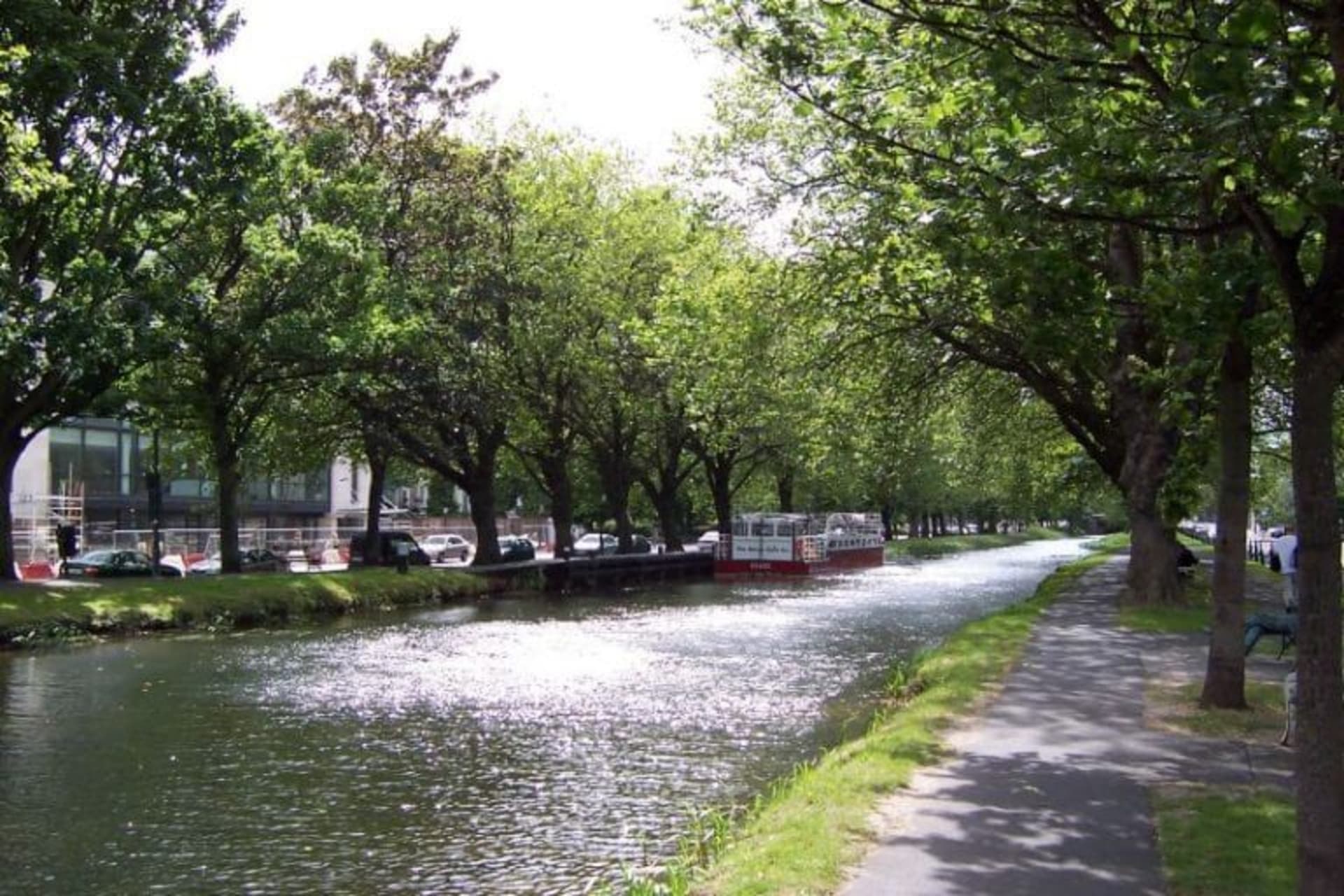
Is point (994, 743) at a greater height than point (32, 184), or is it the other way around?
point (32, 184)

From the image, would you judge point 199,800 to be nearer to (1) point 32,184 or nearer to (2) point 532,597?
(1) point 32,184

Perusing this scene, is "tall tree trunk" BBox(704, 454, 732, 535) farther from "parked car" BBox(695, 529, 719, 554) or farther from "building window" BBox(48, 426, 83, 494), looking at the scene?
"building window" BBox(48, 426, 83, 494)

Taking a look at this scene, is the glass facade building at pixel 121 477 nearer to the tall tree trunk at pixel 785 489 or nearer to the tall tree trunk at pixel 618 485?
the tall tree trunk at pixel 618 485

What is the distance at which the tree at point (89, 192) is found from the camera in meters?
22.7

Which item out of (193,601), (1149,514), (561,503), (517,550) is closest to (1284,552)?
(1149,514)

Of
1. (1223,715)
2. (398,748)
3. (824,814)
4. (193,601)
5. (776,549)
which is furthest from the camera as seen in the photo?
(776,549)

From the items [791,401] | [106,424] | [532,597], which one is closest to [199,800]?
[791,401]

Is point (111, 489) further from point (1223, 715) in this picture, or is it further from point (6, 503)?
point (1223, 715)

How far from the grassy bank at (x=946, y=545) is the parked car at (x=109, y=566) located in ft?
149

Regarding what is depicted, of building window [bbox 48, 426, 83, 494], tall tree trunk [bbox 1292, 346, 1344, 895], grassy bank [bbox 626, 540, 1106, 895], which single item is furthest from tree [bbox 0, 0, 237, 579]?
building window [bbox 48, 426, 83, 494]

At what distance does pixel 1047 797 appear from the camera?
8.08m

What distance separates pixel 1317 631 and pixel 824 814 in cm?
331

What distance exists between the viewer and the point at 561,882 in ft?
27.5

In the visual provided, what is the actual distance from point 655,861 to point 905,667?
9389 mm
